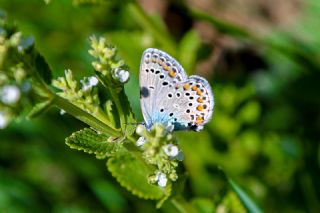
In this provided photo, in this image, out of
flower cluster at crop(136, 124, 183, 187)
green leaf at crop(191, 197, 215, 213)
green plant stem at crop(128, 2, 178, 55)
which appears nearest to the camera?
flower cluster at crop(136, 124, 183, 187)

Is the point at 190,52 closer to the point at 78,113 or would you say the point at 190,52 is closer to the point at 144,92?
the point at 144,92

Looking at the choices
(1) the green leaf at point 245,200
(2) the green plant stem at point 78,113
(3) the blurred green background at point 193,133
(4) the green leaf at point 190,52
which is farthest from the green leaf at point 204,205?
(4) the green leaf at point 190,52

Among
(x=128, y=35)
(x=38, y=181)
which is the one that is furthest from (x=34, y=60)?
(x=38, y=181)

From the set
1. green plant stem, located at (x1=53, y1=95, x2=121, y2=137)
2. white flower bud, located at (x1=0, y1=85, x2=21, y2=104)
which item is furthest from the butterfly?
white flower bud, located at (x1=0, y1=85, x2=21, y2=104)

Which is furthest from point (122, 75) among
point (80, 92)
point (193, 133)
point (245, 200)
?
point (193, 133)

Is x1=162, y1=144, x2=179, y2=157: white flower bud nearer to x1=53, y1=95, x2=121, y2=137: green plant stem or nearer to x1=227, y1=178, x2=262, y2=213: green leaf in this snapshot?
x1=53, y1=95, x2=121, y2=137: green plant stem

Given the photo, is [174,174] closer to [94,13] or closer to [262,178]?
[262,178]
